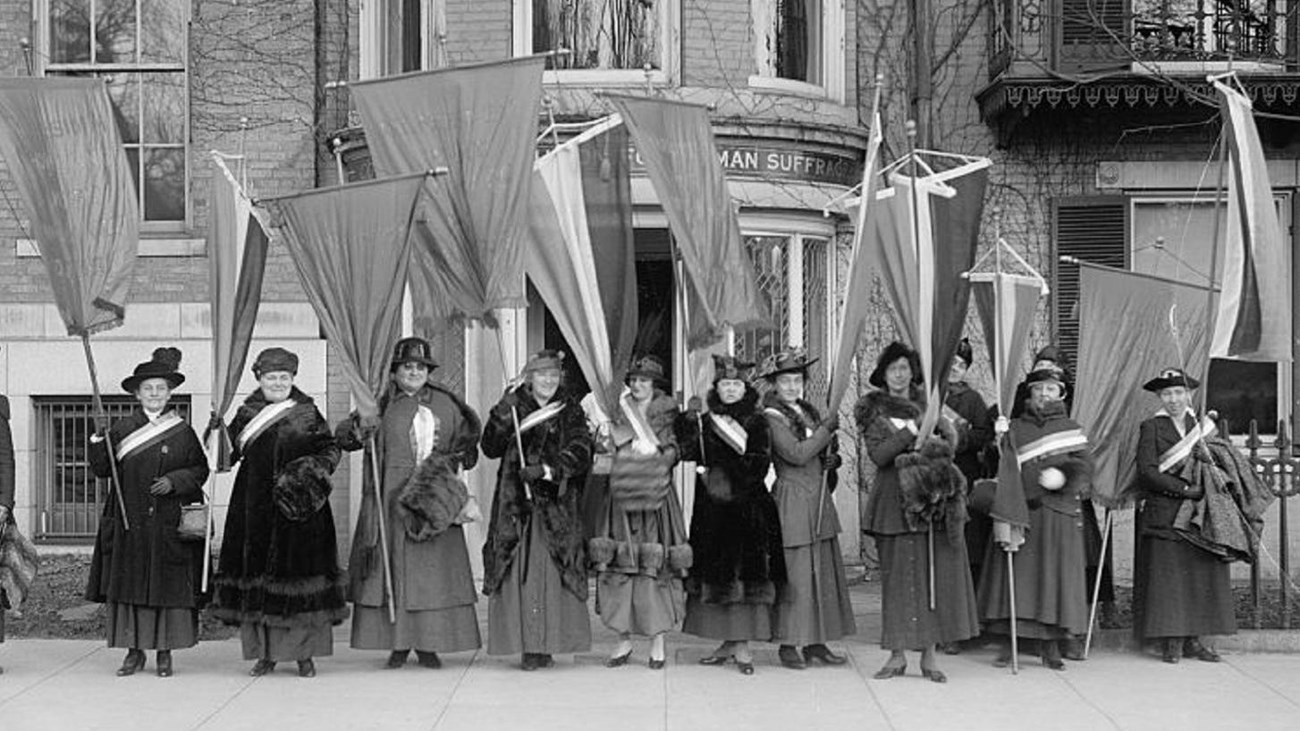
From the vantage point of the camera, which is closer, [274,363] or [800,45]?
[274,363]

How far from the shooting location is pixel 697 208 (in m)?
9.99

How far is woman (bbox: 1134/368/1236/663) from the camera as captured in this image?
34.2 ft

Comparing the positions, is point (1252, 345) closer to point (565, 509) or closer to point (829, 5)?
point (565, 509)

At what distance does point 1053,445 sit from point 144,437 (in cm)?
525

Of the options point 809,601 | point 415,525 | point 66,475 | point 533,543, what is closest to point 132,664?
point 415,525

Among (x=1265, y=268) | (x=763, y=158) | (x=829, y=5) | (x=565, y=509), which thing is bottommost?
(x=565, y=509)

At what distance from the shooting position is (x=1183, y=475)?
1041 cm

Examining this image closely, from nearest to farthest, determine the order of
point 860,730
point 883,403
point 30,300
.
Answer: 1. point 860,730
2. point 883,403
3. point 30,300

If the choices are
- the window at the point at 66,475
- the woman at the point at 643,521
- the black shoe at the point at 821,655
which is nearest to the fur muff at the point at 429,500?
the woman at the point at 643,521

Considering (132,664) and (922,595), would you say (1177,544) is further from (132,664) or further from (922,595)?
(132,664)

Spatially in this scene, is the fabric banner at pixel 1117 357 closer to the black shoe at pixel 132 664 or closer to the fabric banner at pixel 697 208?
the fabric banner at pixel 697 208

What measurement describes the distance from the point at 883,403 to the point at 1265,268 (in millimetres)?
2391

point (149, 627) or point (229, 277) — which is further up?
point (229, 277)

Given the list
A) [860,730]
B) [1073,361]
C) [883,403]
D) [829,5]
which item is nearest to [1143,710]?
[860,730]
